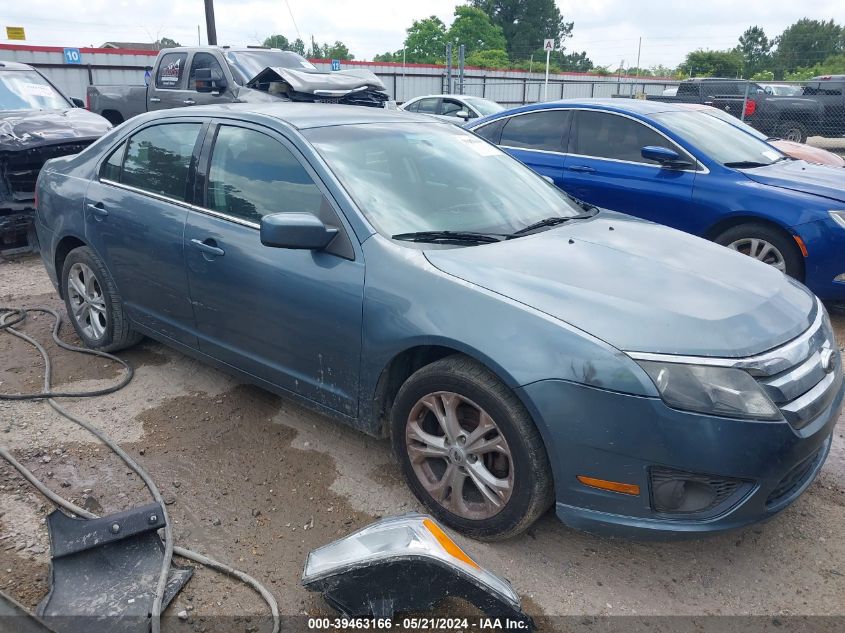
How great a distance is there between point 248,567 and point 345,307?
1.12 metres

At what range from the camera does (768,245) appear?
17.7 feet

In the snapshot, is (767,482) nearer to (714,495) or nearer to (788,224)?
(714,495)

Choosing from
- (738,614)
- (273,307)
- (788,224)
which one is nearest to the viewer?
(738,614)

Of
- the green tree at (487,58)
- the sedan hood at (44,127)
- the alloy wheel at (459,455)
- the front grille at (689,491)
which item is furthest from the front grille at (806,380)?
the green tree at (487,58)

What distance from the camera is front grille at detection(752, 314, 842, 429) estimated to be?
238cm

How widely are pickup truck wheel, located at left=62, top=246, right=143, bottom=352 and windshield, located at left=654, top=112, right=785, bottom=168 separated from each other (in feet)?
15.5

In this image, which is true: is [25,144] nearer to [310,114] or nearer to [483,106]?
[310,114]

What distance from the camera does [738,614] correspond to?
2467mm

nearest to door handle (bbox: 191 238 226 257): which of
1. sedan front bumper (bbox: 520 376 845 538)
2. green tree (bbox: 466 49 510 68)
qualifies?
sedan front bumper (bbox: 520 376 845 538)

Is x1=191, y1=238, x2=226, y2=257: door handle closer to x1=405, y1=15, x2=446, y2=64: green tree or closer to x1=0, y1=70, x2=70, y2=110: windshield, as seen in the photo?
x1=0, y1=70, x2=70, y2=110: windshield

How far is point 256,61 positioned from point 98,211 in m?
6.62

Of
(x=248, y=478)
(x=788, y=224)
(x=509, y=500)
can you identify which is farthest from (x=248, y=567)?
(x=788, y=224)

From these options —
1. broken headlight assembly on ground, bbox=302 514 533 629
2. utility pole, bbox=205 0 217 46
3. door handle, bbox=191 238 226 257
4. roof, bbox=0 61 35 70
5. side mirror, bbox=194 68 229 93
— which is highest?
utility pole, bbox=205 0 217 46

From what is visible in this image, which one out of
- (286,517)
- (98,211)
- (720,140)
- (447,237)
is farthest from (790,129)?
(286,517)
